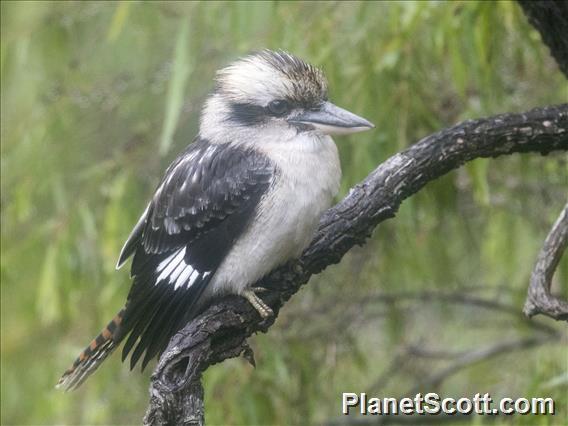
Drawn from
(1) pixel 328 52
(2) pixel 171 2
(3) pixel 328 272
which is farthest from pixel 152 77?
(3) pixel 328 272

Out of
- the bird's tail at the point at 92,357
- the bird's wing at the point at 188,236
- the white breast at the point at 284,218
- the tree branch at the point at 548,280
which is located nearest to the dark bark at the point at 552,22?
the tree branch at the point at 548,280

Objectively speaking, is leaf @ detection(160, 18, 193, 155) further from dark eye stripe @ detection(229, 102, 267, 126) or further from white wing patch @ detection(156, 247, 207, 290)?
white wing patch @ detection(156, 247, 207, 290)

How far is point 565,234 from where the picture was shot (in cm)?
232

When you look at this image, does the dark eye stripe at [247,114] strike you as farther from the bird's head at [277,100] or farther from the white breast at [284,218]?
the white breast at [284,218]

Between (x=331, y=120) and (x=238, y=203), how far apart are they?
0.29m

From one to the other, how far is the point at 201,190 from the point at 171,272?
0.21 m

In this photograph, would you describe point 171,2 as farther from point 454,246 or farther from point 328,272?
point 454,246

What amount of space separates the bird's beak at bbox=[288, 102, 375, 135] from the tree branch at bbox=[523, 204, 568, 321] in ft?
1.54

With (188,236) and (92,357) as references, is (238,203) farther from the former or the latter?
(92,357)

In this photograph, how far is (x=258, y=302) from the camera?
7.76ft

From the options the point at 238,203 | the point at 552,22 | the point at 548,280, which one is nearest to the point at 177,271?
the point at 238,203

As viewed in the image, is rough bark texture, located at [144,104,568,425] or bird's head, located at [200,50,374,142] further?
bird's head, located at [200,50,374,142]

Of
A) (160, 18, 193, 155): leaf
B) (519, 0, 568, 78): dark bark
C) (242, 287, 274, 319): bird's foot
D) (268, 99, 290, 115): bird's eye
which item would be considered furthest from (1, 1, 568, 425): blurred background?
(242, 287, 274, 319): bird's foot

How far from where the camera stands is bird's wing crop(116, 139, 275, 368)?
7.90ft
